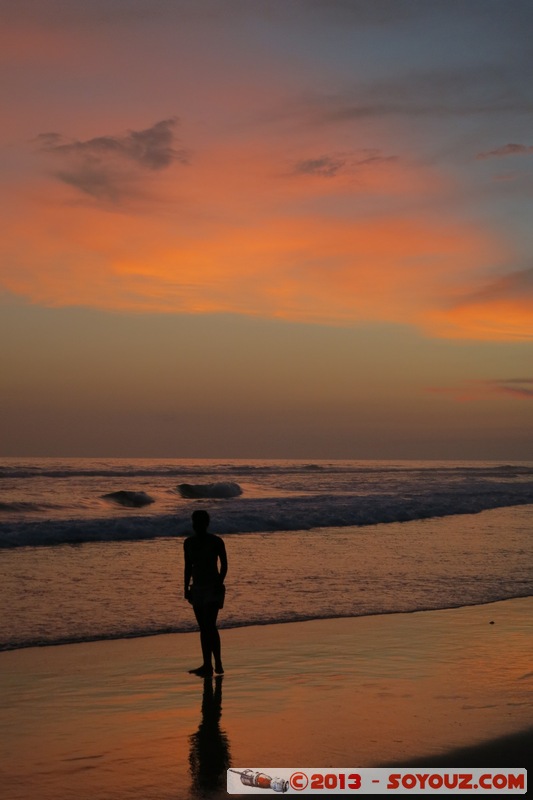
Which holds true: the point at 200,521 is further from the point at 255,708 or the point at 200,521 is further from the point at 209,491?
the point at 209,491

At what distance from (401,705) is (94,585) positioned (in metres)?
8.12

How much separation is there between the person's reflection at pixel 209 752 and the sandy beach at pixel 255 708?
0.06 ft

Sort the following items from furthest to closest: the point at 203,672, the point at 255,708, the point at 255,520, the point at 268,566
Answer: the point at 255,520 < the point at 268,566 < the point at 203,672 < the point at 255,708

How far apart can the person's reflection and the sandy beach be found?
2 cm

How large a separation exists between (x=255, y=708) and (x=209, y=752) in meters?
1.25

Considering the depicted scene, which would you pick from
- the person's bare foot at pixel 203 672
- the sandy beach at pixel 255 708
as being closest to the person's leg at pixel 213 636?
the person's bare foot at pixel 203 672

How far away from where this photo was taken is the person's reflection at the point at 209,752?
5.94 metres

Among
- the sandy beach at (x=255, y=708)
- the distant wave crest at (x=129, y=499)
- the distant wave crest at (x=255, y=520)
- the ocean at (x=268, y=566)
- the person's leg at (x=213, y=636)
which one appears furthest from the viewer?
the distant wave crest at (x=129, y=499)

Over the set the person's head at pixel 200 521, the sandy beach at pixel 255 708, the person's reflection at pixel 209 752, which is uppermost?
the person's head at pixel 200 521

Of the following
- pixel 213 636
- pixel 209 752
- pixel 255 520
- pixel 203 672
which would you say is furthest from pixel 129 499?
pixel 209 752

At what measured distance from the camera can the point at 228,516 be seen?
90.8 feet

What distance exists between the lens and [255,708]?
25.5ft

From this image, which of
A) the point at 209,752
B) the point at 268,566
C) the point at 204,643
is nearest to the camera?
the point at 209,752

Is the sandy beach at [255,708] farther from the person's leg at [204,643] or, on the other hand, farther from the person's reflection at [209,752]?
the person's leg at [204,643]
